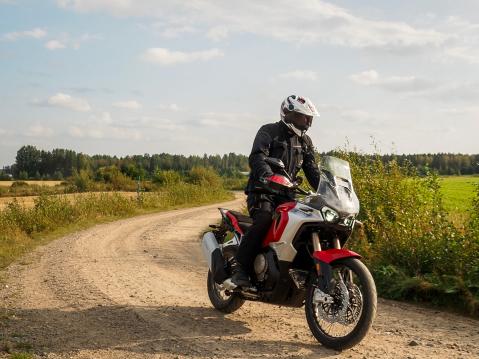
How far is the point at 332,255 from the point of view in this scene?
545cm

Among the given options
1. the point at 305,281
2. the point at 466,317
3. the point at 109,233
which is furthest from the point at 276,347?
the point at 109,233

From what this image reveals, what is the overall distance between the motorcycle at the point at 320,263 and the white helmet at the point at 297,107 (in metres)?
0.54

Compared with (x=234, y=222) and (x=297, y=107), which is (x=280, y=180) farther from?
(x=234, y=222)

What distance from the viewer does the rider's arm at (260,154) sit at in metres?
6.03

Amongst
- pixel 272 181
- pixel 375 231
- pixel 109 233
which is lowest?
pixel 109 233

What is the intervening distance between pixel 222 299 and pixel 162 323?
38.3 inches

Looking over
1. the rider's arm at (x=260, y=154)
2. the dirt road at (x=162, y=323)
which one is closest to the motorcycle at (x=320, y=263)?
the rider's arm at (x=260, y=154)

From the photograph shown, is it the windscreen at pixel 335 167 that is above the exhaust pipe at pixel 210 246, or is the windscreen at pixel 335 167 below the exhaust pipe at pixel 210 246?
above

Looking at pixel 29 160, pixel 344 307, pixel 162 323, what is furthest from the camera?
pixel 29 160

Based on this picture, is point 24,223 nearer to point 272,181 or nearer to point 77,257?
point 77,257

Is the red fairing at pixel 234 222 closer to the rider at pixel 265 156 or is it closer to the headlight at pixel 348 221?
the rider at pixel 265 156

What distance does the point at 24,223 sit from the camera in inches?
709

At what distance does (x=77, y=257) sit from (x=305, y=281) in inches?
304

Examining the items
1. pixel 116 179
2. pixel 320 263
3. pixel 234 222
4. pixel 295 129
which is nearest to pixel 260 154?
pixel 295 129
